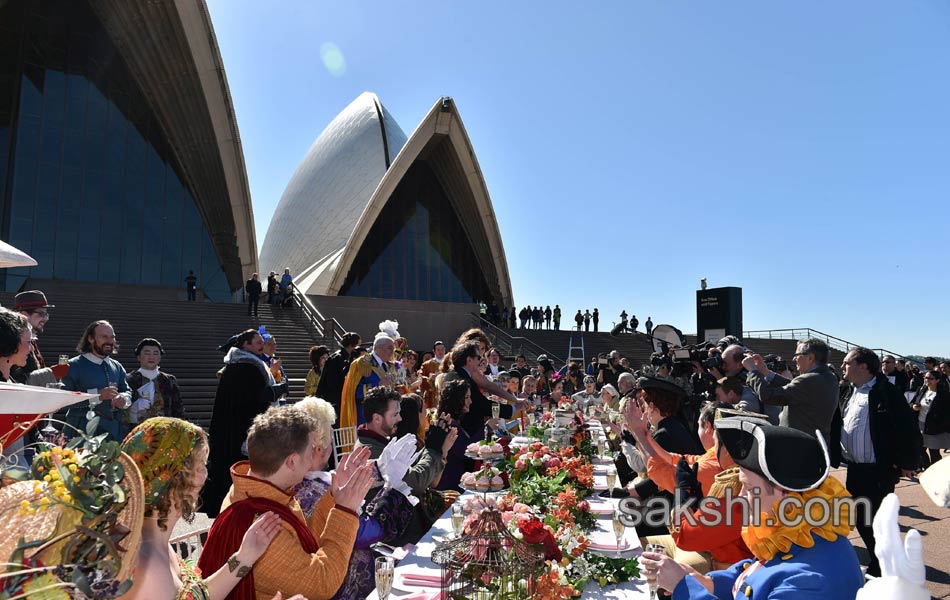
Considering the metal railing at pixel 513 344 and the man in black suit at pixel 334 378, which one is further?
the metal railing at pixel 513 344

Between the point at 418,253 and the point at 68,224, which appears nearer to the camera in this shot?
the point at 68,224

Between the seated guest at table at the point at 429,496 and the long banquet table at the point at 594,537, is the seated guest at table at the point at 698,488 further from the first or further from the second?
the seated guest at table at the point at 429,496

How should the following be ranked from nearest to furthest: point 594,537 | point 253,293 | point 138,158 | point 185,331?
point 594,537
point 185,331
point 253,293
point 138,158

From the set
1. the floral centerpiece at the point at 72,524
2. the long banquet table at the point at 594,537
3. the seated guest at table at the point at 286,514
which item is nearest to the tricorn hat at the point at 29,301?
the seated guest at table at the point at 286,514

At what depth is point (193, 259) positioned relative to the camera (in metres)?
24.1

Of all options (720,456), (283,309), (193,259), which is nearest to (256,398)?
(720,456)

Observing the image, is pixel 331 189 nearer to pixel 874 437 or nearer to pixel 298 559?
pixel 874 437

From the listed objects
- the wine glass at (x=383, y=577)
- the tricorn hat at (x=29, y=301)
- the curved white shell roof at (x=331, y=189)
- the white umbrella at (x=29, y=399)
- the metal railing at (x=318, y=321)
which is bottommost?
the wine glass at (x=383, y=577)

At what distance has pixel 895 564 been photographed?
1.09 meters

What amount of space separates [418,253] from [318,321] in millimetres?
13680

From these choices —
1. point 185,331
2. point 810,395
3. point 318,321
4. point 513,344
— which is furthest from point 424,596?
point 513,344

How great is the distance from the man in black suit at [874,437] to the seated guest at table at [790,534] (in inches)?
115

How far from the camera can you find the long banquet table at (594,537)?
208 centimetres

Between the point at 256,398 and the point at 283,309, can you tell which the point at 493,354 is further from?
the point at 283,309
